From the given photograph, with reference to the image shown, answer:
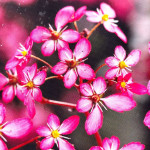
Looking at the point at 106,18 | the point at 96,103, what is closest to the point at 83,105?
the point at 96,103

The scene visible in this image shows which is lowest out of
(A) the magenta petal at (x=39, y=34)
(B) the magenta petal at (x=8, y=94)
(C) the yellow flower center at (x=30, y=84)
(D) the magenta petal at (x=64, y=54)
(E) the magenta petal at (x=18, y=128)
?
(E) the magenta petal at (x=18, y=128)

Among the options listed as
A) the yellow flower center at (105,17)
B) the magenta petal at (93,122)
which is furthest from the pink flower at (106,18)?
the magenta petal at (93,122)

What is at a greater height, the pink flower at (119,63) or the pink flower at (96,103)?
the pink flower at (119,63)

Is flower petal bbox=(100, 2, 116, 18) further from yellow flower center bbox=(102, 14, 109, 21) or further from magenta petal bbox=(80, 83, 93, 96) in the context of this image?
magenta petal bbox=(80, 83, 93, 96)

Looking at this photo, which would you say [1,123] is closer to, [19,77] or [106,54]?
[19,77]

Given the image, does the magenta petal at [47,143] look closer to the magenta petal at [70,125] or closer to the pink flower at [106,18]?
the magenta petal at [70,125]

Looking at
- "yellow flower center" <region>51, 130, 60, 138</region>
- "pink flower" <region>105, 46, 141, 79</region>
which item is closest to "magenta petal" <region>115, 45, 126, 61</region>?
"pink flower" <region>105, 46, 141, 79</region>

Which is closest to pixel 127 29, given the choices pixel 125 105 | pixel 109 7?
pixel 109 7
